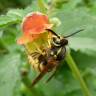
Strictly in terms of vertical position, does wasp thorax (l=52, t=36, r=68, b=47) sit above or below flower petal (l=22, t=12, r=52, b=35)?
below

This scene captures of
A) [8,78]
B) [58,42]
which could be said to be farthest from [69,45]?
[8,78]

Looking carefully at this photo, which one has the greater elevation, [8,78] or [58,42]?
[58,42]

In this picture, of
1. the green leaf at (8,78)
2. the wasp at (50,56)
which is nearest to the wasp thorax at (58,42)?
the wasp at (50,56)

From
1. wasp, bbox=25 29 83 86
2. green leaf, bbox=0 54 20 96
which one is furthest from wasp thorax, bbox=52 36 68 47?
green leaf, bbox=0 54 20 96

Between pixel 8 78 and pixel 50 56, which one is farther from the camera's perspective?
pixel 8 78

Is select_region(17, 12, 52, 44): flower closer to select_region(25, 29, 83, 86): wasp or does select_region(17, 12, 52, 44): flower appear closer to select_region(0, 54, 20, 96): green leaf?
select_region(25, 29, 83, 86): wasp

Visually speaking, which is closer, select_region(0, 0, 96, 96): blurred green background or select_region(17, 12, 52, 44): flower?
select_region(17, 12, 52, 44): flower

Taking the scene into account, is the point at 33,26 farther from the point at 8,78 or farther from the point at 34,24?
the point at 8,78
